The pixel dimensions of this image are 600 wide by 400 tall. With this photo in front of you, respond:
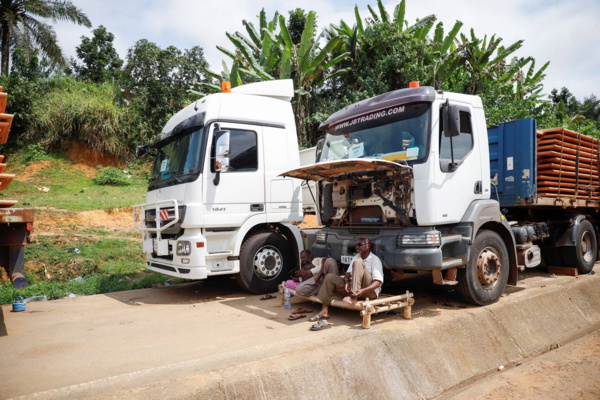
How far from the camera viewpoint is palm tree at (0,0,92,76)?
18830mm

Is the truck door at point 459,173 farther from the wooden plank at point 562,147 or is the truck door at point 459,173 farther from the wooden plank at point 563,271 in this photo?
the wooden plank at point 563,271

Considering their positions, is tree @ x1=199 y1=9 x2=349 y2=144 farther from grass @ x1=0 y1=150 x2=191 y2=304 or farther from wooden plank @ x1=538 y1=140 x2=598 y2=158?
wooden plank @ x1=538 y1=140 x2=598 y2=158

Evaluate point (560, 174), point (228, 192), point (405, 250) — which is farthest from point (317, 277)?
point (560, 174)

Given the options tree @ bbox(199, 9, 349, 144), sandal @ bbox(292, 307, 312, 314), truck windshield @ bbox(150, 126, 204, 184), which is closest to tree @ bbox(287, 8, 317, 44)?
tree @ bbox(199, 9, 349, 144)

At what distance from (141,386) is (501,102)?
657 inches

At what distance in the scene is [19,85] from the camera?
18.1 m

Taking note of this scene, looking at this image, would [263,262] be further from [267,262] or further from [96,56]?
[96,56]

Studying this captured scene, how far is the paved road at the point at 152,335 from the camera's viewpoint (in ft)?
10.7

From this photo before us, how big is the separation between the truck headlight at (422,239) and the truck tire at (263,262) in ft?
7.93

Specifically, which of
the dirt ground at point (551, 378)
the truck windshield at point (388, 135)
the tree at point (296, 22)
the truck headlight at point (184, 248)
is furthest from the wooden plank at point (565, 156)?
the tree at point (296, 22)

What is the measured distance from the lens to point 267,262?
6.53 meters

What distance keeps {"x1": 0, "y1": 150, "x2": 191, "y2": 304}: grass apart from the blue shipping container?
6020 millimetres

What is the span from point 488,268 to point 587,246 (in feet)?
12.8

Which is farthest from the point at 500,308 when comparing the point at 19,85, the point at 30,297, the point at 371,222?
the point at 19,85
